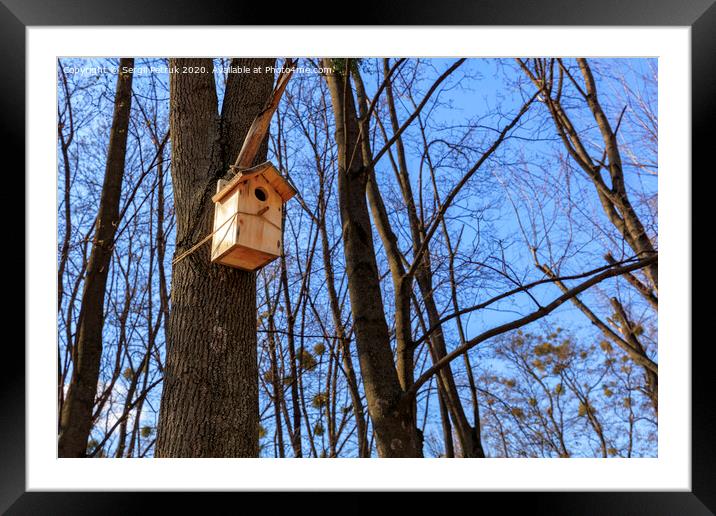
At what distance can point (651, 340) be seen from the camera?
13.9 ft

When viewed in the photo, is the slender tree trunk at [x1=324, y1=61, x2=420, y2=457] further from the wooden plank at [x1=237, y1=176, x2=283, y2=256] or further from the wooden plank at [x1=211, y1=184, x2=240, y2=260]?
the wooden plank at [x1=211, y1=184, x2=240, y2=260]

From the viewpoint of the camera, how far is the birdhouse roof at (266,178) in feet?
6.71

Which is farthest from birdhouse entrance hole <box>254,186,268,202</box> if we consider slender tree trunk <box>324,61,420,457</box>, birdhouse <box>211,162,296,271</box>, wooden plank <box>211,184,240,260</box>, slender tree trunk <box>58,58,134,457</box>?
slender tree trunk <box>58,58,134,457</box>

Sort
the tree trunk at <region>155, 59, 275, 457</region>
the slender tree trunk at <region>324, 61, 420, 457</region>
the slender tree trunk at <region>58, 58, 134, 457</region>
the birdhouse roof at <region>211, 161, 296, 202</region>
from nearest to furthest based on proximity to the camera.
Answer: the tree trunk at <region>155, 59, 275, 457</region>, the birdhouse roof at <region>211, 161, 296, 202</region>, the slender tree trunk at <region>324, 61, 420, 457</region>, the slender tree trunk at <region>58, 58, 134, 457</region>

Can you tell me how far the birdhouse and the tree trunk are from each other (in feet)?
0.26

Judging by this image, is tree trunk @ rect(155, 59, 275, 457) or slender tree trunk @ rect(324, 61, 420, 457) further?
slender tree trunk @ rect(324, 61, 420, 457)

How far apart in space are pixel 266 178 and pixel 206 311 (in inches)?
19.4

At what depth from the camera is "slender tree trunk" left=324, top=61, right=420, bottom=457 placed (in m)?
2.69

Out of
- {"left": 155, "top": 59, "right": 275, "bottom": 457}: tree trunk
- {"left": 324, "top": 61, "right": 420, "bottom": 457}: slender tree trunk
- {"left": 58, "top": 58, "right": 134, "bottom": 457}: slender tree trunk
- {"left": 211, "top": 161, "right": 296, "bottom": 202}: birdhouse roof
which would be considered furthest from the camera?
{"left": 58, "top": 58, "right": 134, "bottom": 457}: slender tree trunk
